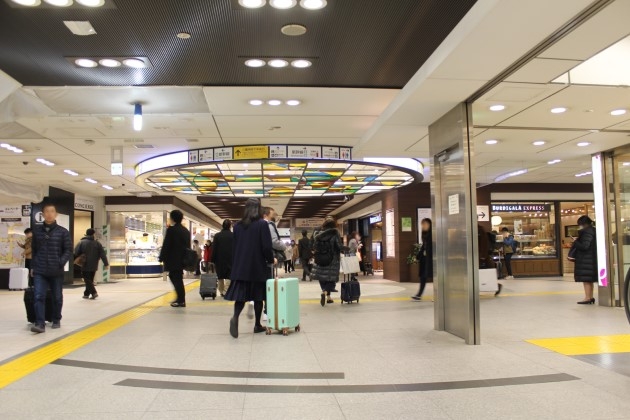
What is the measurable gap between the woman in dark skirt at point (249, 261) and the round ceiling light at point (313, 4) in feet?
8.13

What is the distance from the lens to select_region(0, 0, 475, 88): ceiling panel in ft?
15.3

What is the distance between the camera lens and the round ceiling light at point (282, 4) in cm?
450

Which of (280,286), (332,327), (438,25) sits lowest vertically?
(332,327)

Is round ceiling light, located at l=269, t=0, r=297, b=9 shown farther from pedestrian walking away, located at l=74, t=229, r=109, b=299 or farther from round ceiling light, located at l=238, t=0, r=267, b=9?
pedestrian walking away, located at l=74, t=229, r=109, b=299

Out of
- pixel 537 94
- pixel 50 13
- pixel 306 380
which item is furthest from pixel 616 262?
pixel 50 13

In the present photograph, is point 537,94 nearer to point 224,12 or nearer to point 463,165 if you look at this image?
point 463,165

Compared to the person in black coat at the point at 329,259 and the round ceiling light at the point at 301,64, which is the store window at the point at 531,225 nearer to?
the person in black coat at the point at 329,259

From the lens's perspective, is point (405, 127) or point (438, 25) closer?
point (438, 25)

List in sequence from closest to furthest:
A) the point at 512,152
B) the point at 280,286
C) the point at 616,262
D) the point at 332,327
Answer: the point at 280,286, the point at 332,327, the point at 616,262, the point at 512,152

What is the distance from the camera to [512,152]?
9.46m

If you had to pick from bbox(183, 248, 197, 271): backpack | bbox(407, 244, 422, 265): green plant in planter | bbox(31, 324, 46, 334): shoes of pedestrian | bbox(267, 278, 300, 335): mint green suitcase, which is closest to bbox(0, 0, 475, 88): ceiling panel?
bbox(267, 278, 300, 335): mint green suitcase

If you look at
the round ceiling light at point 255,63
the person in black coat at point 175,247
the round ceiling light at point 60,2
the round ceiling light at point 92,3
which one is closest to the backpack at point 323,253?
the person in black coat at point 175,247

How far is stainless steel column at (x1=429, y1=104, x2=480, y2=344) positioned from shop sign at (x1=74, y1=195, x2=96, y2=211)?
14684 mm

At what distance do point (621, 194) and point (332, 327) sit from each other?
548cm
